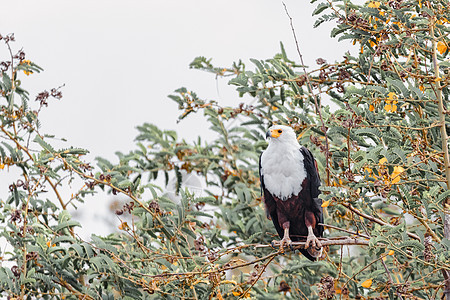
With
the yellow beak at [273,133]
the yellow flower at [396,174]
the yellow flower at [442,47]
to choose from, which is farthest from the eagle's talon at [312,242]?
the yellow flower at [442,47]

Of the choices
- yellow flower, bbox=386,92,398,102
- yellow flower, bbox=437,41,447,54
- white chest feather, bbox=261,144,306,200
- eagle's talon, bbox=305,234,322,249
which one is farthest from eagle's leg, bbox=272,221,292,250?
yellow flower, bbox=437,41,447,54

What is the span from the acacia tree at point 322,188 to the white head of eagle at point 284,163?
0.71ft

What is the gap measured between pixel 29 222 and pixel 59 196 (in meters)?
0.32

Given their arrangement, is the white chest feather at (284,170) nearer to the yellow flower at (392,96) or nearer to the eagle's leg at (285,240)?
the eagle's leg at (285,240)

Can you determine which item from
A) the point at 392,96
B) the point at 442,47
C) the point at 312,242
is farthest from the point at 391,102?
the point at 312,242

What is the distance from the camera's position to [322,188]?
11.0 ft

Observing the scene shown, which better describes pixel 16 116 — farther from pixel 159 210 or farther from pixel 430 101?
pixel 430 101

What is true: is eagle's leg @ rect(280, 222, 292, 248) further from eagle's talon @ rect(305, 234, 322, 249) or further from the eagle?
eagle's talon @ rect(305, 234, 322, 249)

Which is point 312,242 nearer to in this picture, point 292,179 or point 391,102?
point 292,179

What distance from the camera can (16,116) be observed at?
195 inches

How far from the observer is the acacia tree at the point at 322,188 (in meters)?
3.64

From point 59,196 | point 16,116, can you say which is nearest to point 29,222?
point 59,196

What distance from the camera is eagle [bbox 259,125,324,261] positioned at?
4.54 metres

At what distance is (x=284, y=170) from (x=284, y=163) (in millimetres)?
47
